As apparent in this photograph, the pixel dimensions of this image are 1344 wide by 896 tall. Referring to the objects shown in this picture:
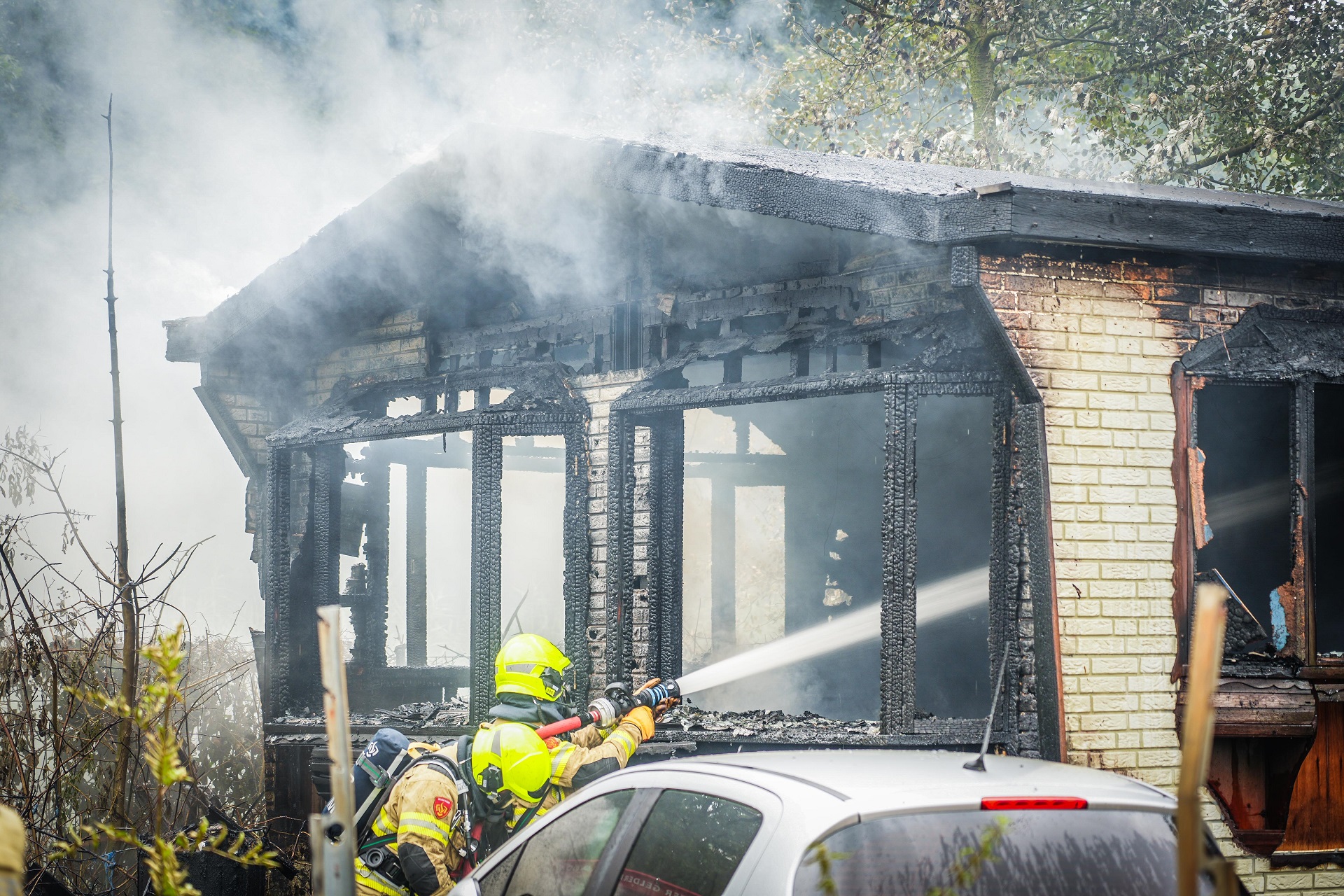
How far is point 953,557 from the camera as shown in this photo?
9.37m

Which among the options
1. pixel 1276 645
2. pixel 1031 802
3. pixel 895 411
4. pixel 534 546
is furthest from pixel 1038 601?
pixel 534 546

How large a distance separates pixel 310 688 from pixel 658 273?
3974 mm

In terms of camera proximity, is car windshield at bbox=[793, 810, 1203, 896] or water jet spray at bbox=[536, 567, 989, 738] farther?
water jet spray at bbox=[536, 567, 989, 738]

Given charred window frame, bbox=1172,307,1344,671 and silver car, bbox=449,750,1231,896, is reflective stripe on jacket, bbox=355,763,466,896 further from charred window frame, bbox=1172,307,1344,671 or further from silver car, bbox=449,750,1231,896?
charred window frame, bbox=1172,307,1344,671

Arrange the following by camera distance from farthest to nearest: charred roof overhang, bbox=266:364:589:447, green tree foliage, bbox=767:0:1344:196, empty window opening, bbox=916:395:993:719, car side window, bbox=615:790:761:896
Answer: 1. green tree foliage, bbox=767:0:1344:196
2. empty window opening, bbox=916:395:993:719
3. charred roof overhang, bbox=266:364:589:447
4. car side window, bbox=615:790:761:896

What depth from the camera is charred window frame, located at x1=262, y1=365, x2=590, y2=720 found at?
6.44 m

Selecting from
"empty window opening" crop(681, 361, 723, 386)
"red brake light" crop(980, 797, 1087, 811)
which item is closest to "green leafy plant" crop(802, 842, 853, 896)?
"red brake light" crop(980, 797, 1087, 811)

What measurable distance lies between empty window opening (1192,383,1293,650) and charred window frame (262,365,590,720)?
396 centimetres

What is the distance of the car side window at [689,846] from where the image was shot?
101 inches

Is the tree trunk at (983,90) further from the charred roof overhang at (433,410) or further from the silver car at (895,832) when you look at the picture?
the silver car at (895,832)

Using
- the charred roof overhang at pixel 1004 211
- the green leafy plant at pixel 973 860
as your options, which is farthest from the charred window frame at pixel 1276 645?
the green leafy plant at pixel 973 860

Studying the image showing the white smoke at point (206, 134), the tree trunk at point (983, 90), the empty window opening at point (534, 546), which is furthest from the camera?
the empty window opening at point (534, 546)

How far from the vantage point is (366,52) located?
19.2 metres

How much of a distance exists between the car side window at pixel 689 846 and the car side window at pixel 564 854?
0.66ft
